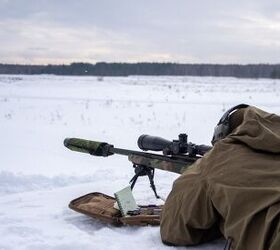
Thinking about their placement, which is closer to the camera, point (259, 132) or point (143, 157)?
point (259, 132)

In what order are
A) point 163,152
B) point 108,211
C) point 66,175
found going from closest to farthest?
point 108,211, point 163,152, point 66,175

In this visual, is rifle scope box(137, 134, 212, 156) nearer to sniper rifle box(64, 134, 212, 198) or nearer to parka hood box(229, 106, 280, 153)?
sniper rifle box(64, 134, 212, 198)

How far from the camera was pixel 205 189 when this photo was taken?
3.20m

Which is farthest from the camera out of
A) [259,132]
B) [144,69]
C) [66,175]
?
[144,69]

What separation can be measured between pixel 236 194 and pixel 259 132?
0.49 m

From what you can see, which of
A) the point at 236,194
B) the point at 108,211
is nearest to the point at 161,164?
the point at 108,211

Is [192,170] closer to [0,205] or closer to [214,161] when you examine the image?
[214,161]

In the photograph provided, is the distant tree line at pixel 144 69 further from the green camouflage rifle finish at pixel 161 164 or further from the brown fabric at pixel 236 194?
the brown fabric at pixel 236 194

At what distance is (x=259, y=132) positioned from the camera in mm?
3197

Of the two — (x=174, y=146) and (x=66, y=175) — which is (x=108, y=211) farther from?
(x=66, y=175)

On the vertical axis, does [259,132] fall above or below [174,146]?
above

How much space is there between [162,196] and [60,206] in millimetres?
1103

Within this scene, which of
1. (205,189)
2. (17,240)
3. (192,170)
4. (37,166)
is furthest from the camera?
(37,166)

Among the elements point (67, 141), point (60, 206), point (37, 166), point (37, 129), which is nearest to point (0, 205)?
point (60, 206)
